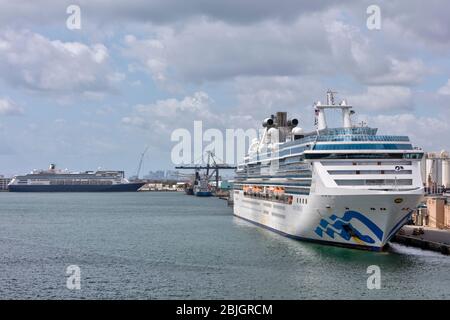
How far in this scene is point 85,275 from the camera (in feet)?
160

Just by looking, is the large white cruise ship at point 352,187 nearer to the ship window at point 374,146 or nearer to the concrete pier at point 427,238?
the ship window at point 374,146

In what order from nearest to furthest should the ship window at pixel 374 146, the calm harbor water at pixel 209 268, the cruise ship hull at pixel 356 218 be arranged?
the calm harbor water at pixel 209 268, the cruise ship hull at pixel 356 218, the ship window at pixel 374 146

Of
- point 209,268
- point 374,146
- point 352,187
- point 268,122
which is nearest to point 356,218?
point 352,187

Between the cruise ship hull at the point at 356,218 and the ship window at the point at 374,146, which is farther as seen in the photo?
the ship window at the point at 374,146

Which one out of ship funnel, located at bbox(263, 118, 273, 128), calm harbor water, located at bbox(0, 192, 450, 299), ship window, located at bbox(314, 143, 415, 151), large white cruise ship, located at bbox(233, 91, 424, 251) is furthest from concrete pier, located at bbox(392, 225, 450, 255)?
ship funnel, located at bbox(263, 118, 273, 128)

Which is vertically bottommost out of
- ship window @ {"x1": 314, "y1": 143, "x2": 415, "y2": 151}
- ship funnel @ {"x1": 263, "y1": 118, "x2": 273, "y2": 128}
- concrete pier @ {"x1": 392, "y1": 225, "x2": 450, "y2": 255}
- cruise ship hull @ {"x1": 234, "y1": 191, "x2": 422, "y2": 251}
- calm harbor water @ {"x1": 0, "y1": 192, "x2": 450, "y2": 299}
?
calm harbor water @ {"x1": 0, "y1": 192, "x2": 450, "y2": 299}

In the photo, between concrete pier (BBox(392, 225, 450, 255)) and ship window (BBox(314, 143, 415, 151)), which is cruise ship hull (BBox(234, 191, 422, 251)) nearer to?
concrete pier (BBox(392, 225, 450, 255))

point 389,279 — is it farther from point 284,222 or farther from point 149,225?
point 149,225

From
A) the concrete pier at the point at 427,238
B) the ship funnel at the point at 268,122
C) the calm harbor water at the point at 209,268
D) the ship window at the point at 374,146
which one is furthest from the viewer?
the ship funnel at the point at 268,122

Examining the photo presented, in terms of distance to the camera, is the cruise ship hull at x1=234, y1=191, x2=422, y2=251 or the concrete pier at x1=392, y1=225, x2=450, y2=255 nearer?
the cruise ship hull at x1=234, y1=191, x2=422, y2=251

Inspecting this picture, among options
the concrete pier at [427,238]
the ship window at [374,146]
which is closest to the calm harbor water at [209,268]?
the concrete pier at [427,238]

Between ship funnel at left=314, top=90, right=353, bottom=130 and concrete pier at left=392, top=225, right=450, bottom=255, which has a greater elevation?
ship funnel at left=314, top=90, right=353, bottom=130

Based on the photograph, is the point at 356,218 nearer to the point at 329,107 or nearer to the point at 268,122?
the point at 329,107
